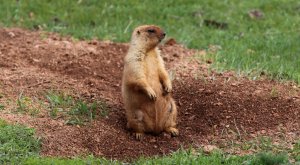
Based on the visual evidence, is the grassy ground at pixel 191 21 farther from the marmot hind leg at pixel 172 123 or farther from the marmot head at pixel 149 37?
the marmot hind leg at pixel 172 123

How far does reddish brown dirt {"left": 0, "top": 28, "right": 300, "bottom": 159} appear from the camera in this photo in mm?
6275

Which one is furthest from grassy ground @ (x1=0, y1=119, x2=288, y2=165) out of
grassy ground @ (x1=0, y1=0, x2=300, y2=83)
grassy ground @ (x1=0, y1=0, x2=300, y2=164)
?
grassy ground @ (x1=0, y1=0, x2=300, y2=83)

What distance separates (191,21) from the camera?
35.2ft

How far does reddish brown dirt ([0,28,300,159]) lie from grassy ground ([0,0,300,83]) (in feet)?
2.33

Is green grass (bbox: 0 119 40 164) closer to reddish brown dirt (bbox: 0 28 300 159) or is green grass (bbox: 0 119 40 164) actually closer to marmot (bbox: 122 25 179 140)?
reddish brown dirt (bbox: 0 28 300 159)

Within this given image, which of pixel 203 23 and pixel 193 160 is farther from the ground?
pixel 203 23

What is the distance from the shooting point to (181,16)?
10930 millimetres

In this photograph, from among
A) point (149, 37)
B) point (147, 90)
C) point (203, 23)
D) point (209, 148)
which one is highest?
point (149, 37)

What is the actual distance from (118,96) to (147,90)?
43.6 inches

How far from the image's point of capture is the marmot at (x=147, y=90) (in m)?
6.44

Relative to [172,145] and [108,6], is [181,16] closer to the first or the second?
[108,6]

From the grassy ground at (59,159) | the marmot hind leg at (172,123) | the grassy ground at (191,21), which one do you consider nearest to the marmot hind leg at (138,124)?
the marmot hind leg at (172,123)

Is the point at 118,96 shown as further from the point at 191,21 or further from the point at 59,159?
the point at 191,21

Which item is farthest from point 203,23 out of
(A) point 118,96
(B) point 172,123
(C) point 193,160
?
(C) point 193,160
